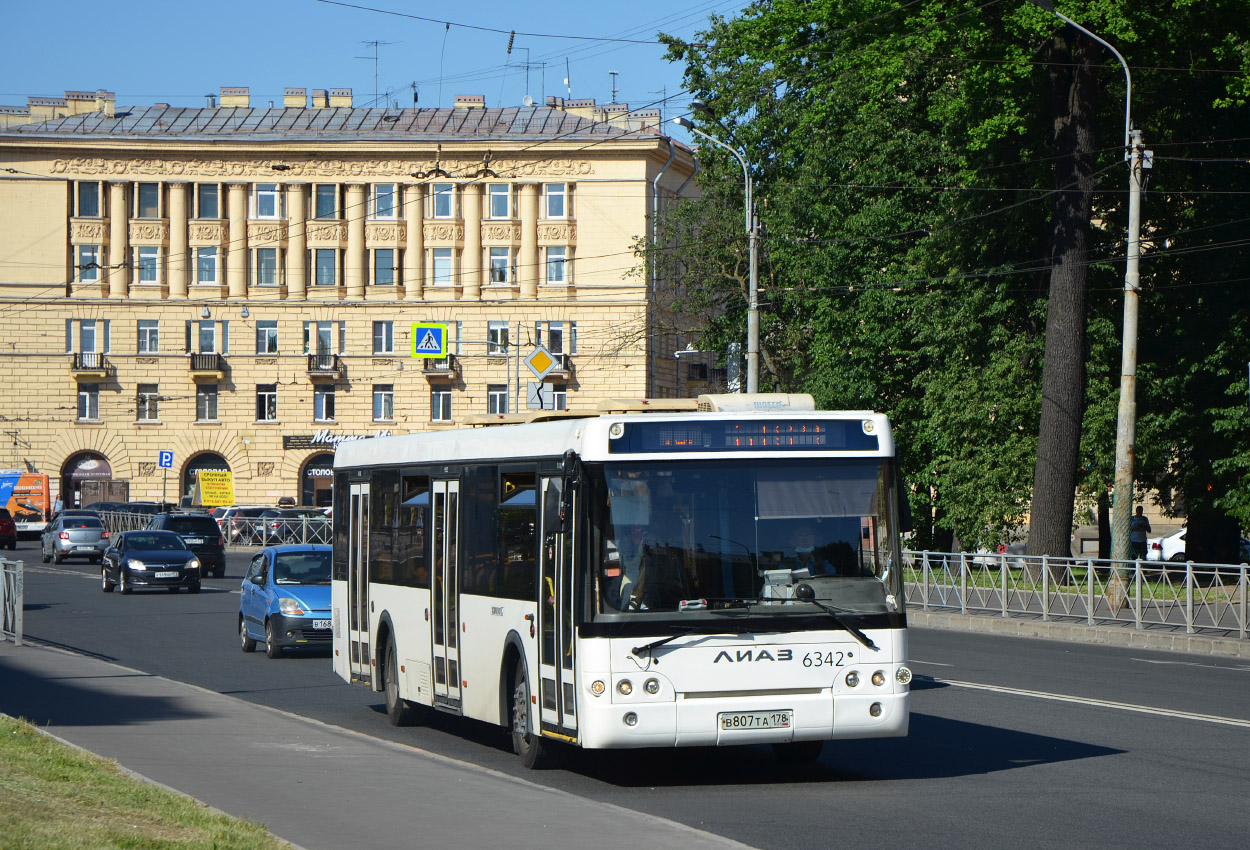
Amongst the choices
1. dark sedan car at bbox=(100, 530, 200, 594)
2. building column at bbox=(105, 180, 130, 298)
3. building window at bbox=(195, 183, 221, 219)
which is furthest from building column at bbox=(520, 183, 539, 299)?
dark sedan car at bbox=(100, 530, 200, 594)

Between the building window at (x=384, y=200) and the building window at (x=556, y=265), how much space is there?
784 cm

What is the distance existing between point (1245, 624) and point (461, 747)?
14.5 metres

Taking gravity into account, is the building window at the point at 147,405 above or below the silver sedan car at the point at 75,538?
above

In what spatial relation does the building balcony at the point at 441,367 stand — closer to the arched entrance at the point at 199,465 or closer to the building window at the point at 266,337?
the building window at the point at 266,337

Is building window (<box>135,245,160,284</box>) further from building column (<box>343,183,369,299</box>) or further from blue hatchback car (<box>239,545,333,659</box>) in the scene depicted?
→ blue hatchback car (<box>239,545,333,659</box>)

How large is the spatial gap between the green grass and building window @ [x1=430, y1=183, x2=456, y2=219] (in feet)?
233

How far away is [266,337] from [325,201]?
7.16 meters

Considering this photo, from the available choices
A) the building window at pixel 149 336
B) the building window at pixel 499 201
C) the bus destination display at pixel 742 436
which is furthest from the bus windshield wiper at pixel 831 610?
the building window at pixel 149 336

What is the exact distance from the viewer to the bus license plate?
1071 cm

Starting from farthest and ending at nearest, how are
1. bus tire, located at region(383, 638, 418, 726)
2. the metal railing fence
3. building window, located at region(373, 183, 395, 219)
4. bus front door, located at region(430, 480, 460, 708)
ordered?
building window, located at region(373, 183, 395, 219)
the metal railing fence
bus tire, located at region(383, 638, 418, 726)
bus front door, located at region(430, 480, 460, 708)

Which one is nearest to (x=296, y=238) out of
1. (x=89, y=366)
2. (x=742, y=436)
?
(x=89, y=366)

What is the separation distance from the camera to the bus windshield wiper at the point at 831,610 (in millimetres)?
10875

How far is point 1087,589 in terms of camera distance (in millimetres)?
26641

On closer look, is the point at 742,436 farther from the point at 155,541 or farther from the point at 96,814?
the point at 155,541
